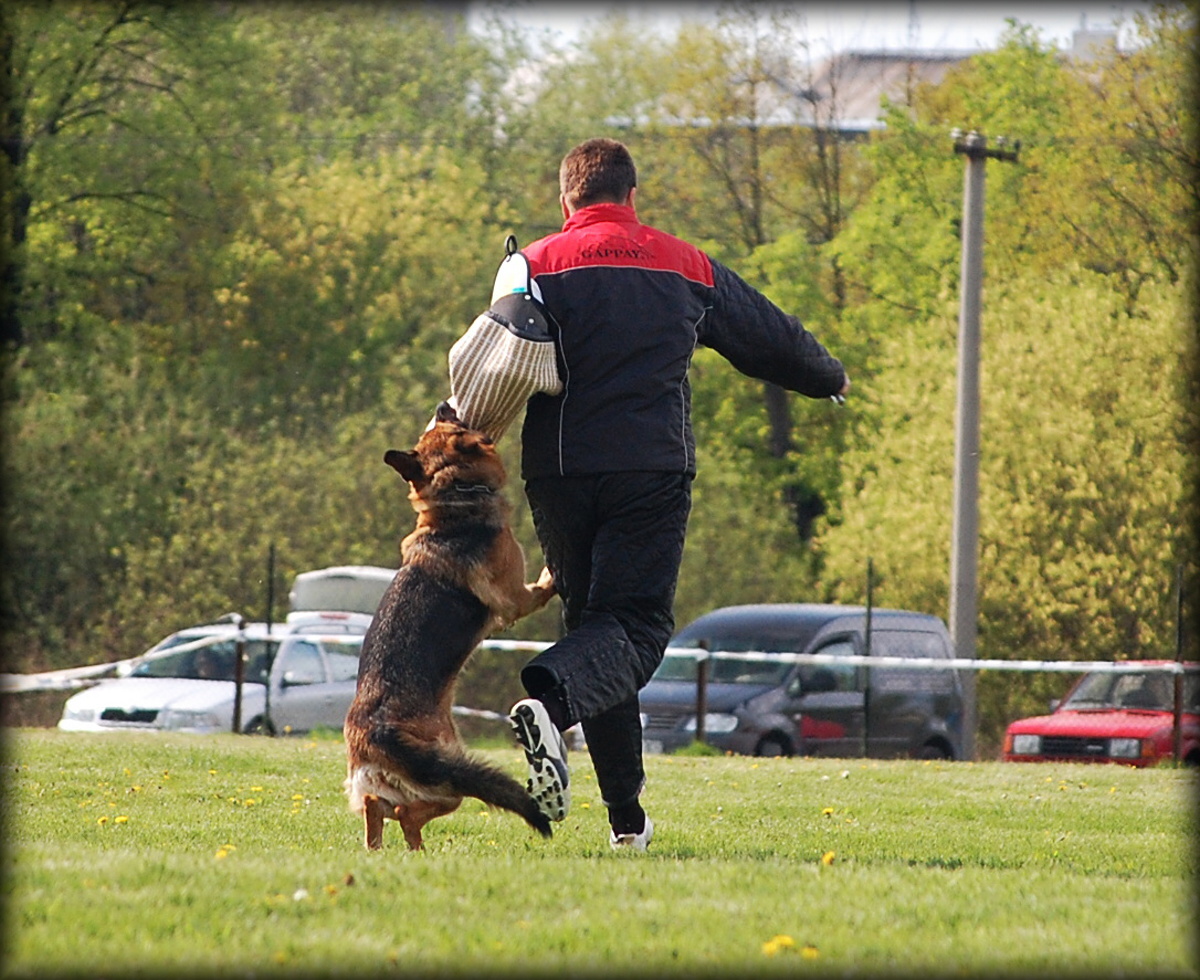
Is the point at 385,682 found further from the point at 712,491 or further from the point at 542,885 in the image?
the point at 712,491

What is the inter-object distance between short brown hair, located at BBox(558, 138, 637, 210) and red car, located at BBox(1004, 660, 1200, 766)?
32.0ft

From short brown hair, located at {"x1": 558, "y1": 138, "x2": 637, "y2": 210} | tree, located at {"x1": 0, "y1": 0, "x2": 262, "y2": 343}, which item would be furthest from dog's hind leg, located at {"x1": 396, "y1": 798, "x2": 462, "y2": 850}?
tree, located at {"x1": 0, "y1": 0, "x2": 262, "y2": 343}

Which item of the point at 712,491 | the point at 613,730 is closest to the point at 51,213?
the point at 712,491

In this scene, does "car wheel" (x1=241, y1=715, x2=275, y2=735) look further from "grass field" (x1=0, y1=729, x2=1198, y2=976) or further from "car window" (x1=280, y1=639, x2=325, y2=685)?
"grass field" (x1=0, y1=729, x2=1198, y2=976)

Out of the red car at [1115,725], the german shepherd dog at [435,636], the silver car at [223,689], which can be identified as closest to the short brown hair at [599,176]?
the german shepherd dog at [435,636]

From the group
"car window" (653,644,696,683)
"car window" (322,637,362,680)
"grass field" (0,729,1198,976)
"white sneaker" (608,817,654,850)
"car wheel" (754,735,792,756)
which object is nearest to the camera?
"grass field" (0,729,1198,976)

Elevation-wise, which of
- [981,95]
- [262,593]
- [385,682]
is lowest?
[262,593]

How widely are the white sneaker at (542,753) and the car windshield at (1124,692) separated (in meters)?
10.9

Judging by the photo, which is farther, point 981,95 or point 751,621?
point 981,95

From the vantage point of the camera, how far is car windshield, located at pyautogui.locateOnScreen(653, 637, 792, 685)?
15.4 meters

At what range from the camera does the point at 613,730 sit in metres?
5.60

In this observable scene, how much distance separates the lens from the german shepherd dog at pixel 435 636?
16.7 ft

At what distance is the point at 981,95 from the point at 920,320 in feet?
17.3

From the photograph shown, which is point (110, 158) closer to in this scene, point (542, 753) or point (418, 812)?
point (418, 812)
